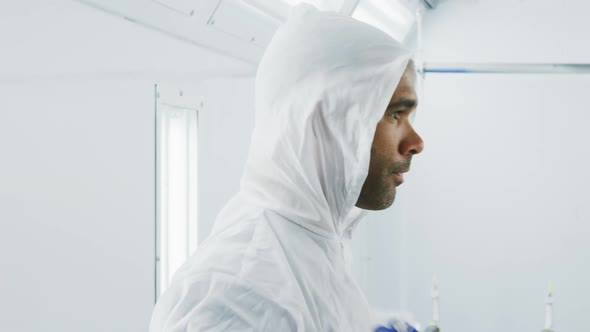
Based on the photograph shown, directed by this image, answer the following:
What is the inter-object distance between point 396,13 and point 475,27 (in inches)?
14.6

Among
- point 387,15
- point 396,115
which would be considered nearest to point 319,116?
point 396,115

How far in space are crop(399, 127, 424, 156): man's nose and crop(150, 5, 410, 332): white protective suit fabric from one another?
109 millimetres

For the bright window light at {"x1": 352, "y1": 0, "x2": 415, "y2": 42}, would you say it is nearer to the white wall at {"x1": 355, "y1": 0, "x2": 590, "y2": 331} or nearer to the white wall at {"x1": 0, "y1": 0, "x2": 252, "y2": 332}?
the white wall at {"x1": 355, "y1": 0, "x2": 590, "y2": 331}

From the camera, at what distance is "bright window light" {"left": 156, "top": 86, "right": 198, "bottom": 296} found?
3.77ft

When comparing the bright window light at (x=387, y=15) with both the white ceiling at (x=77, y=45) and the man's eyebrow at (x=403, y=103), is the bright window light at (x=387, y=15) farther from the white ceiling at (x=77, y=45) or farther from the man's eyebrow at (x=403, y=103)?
the man's eyebrow at (x=403, y=103)

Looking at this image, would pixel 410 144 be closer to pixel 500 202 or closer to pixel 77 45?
pixel 77 45

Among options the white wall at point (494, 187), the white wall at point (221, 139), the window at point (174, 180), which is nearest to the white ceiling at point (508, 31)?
the white wall at point (494, 187)

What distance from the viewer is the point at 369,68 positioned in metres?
0.80

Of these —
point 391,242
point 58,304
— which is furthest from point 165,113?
point 391,242

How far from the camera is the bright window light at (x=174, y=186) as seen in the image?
3.77 ft

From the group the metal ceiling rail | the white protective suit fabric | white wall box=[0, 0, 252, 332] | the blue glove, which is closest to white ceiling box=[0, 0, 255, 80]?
white wall box=[0, 0, 252, 332]

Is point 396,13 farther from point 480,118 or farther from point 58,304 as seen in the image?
point 58,304

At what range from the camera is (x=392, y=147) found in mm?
882

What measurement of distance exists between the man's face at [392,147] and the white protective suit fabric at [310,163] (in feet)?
0.19
